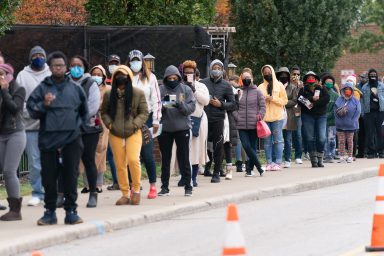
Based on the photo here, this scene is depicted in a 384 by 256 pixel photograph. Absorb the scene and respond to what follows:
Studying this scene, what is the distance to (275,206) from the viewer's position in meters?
15.8

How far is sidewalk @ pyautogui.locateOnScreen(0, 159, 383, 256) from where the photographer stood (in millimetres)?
12352

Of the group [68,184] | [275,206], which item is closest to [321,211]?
[275,206]

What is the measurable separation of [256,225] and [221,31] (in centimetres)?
1255

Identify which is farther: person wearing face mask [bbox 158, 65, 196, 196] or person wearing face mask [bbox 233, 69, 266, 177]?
person wearing face mask [bbox 233, 69, 266, 177]

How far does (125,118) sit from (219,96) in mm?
3755

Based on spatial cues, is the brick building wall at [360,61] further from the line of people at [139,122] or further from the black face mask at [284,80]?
the black face mask at [284,80]

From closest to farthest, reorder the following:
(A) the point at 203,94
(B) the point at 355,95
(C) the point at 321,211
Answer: (C) the point at 321,211, (A) the point at 203,94, (B) the point at 355,95

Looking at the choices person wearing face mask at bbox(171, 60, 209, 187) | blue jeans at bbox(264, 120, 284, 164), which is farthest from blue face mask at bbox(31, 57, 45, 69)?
blue jeans at bbox(264, 120, 284, 164)

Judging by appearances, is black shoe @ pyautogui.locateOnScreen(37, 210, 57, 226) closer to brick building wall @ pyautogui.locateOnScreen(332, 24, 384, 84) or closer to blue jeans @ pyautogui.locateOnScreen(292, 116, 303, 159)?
blue jeans @ pyautogui.locateOnScreen(292, 116, 303, 159)

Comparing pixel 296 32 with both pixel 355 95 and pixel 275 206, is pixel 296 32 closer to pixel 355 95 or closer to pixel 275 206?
pixel 355 95

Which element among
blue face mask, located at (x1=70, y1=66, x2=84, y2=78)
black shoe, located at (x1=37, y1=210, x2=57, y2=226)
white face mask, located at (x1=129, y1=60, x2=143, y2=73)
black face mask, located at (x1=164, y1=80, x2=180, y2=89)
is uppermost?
white face mask, located at (x1=129, y1=60, x2=143, y2=73)

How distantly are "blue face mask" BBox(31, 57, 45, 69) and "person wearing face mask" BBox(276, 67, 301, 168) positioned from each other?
8.37 meters

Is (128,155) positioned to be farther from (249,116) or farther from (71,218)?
(249,116)

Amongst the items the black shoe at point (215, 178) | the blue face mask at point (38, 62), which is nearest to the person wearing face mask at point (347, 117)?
the black shoe at point (215, 178)
